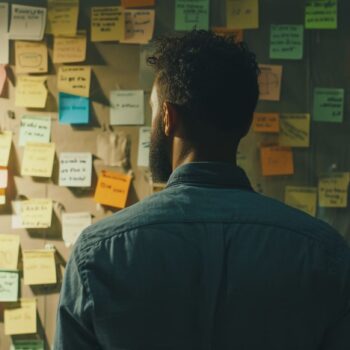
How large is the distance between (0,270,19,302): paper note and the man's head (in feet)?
3.18

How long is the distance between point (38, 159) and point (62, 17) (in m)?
0.45

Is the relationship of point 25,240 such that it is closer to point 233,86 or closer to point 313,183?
point 313,183

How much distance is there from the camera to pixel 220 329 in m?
0.74

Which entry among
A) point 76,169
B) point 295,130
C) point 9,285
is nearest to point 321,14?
point 295,130

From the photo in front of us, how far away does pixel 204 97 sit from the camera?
2.73ft

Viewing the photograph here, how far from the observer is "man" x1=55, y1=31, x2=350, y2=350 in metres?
0.74

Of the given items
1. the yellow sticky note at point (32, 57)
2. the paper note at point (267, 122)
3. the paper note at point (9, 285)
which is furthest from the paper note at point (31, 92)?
the paper note at point (267, 122)

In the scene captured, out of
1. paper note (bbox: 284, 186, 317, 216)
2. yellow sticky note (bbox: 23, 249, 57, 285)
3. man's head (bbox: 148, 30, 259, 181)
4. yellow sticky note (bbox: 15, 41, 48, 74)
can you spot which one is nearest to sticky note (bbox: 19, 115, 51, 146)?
yellow sticky note (bbox: 15, 41, 48, 74)

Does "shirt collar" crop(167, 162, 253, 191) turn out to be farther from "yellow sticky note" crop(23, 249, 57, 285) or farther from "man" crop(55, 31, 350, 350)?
"yellow sticky note" crop(23, 249, 57, 285)

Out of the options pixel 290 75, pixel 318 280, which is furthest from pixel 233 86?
pixel 290 75

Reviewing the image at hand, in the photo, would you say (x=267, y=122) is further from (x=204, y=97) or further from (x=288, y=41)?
(x=204, y=97)

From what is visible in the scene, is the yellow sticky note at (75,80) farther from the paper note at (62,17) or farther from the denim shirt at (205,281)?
the denim shirt at (205,281)

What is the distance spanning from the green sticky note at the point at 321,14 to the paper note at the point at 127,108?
0.56 meters

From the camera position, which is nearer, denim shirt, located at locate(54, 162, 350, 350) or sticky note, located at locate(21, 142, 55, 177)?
denim shirt, located at locate(54, 162, 350, 350)
